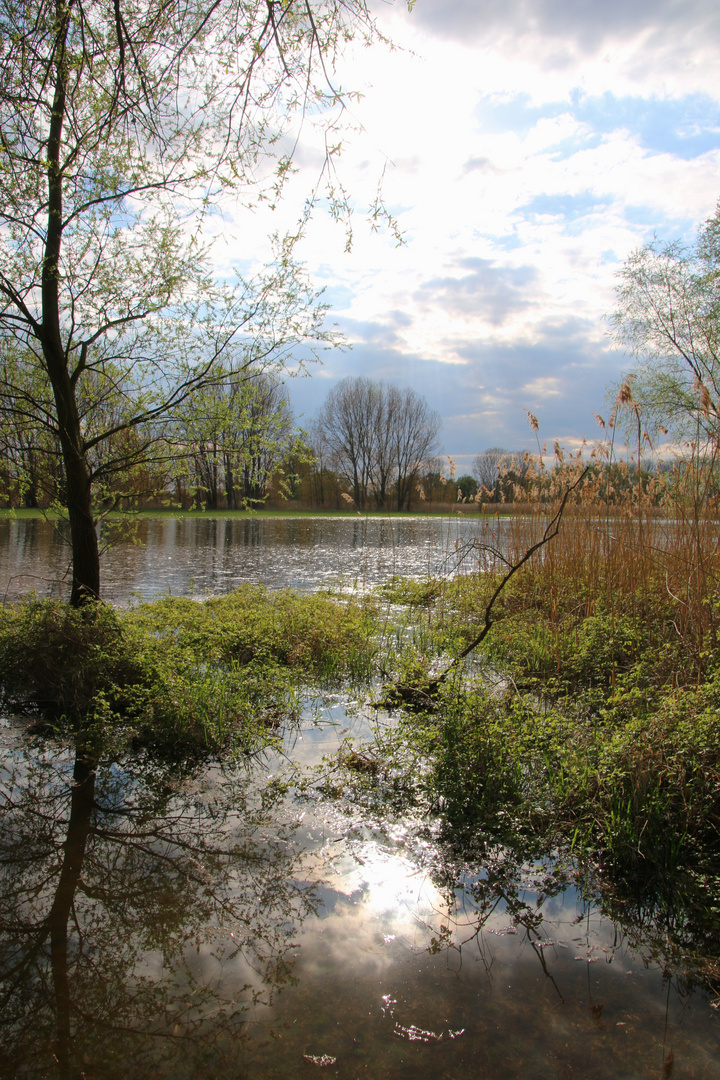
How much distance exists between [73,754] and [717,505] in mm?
6199

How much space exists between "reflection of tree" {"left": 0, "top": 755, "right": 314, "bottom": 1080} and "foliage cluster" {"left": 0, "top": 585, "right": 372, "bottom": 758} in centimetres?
51

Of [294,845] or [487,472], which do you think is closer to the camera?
[294,845]

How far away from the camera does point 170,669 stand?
4.51 meters

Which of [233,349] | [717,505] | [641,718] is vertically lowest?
[641,718]

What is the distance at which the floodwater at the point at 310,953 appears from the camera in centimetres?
186

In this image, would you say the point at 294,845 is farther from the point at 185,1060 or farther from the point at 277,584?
the point at 277,584

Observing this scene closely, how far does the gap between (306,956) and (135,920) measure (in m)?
0.72

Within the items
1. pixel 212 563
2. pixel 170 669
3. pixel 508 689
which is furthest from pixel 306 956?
pixel 212 563

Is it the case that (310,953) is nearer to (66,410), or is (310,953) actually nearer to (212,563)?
(66,410)

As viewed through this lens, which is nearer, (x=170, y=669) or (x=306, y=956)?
(x=306, y=956)

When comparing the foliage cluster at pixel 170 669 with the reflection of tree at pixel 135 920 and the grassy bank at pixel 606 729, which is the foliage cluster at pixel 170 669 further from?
the grassy bank at pixel 606 729

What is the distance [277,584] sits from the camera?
10594mm

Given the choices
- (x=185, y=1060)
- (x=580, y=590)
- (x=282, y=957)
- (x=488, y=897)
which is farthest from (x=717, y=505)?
(x=185, y=1060)

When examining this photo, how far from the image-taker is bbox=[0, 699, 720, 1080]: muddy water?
73.4 inches
